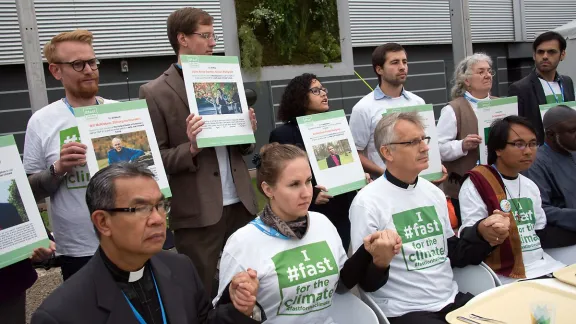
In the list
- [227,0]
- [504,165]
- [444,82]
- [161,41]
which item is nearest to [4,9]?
[161,41]

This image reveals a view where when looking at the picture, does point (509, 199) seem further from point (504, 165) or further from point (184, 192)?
point (184, 192)

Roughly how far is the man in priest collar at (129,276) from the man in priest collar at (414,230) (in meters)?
0.99

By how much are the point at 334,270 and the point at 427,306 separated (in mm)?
603

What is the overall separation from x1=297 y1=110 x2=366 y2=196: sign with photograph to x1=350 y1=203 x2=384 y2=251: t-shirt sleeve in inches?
26.7

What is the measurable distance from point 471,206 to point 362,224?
88 cm

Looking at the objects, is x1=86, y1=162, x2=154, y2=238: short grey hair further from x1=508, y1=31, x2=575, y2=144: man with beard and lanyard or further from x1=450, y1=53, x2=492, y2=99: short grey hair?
x1=508, y1=31, x2=575, y2=144: man with beard and lanyard

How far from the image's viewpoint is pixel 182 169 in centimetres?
325

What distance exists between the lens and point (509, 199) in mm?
3486

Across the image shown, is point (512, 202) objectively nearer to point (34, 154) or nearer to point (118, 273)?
point (118, 273)

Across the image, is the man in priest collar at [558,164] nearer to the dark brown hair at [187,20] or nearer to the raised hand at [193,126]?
the raised hand at [193,126]

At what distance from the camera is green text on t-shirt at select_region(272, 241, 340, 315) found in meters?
2.59

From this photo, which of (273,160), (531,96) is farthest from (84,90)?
(531,96)

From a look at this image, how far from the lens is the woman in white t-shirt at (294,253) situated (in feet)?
8.49

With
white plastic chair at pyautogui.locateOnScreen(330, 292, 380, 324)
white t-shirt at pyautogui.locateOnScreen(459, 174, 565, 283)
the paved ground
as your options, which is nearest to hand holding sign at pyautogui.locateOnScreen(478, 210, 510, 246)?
white t-shirt at pyautogui.locateOnScreen(459, 174, 565, 283)
